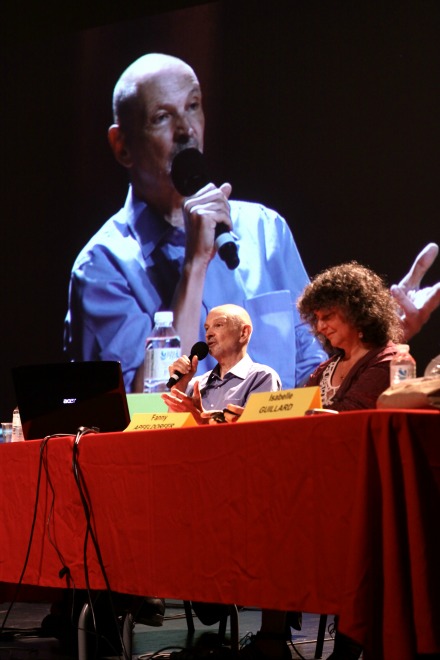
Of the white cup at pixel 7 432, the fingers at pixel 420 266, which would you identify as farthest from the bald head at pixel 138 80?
the white cup at pixel 7 432

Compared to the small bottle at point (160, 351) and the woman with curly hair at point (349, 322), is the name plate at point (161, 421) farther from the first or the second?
the small bottle at point (160, 351)

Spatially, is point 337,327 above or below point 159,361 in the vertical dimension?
above

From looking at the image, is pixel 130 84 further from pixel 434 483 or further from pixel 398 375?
pixel 434 483

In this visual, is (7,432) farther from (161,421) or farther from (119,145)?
(119,145)

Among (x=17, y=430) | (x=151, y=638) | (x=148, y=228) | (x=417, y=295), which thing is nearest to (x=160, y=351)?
(x=148, y=228)

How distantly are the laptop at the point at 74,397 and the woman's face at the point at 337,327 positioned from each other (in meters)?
0.65

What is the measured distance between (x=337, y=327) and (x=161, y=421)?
2.64 feet

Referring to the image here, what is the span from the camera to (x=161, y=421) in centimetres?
207

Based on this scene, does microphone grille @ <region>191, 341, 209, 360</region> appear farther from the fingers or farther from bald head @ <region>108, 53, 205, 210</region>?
bald head @ <region>108, 53, 205, 210</region>

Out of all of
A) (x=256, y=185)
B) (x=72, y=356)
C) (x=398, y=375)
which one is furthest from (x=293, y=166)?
(x=398, y=375)

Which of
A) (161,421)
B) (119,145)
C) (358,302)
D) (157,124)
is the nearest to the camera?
(161,421)

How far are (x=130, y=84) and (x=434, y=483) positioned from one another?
11.3ft

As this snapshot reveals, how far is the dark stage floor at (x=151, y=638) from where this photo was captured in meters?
2.87

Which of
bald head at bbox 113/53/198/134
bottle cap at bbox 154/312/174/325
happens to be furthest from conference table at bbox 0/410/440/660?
bald head at bbox 113/53/198/134
